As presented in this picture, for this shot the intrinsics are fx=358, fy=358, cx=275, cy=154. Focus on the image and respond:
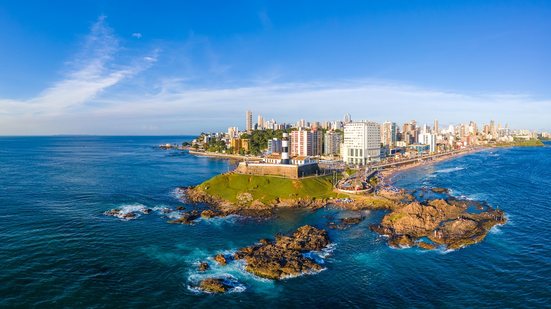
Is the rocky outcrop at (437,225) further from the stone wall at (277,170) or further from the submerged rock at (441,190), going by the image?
the stone wall at (277,170)

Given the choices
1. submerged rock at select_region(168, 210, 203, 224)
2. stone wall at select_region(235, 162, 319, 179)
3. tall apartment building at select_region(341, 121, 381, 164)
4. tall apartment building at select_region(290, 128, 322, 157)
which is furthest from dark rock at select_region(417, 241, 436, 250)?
tall apartment building at select_region(290, 128, 322, 157)

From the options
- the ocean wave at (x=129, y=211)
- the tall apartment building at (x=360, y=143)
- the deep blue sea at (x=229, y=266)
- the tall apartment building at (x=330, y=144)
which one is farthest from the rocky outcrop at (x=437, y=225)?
the tall apartment building at (x=330, y=144)

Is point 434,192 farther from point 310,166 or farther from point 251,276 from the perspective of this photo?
point 251,276

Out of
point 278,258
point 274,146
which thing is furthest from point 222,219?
point 274,146

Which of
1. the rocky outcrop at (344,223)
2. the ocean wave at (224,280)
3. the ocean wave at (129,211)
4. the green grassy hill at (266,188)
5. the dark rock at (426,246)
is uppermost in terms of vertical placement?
the green grassy hill at (266,188)

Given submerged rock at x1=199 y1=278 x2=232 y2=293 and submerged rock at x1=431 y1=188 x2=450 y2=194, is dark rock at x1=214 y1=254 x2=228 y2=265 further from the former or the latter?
submerged rock at x1=431 y1=188 x2=450 y2=194
